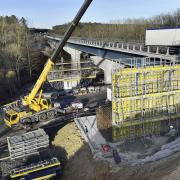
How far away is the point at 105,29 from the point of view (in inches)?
4328

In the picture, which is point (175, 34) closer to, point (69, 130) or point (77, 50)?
point (69, 130)

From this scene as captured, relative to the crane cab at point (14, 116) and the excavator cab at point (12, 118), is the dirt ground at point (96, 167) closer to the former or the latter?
the crane cab at point (14, 116)

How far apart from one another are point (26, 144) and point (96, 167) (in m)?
7.31

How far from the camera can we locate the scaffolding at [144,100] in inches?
1018

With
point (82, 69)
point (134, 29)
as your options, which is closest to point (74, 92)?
point (82, 69)

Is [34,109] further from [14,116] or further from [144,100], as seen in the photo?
[144,100]

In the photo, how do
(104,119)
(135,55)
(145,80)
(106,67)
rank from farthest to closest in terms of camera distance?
1. (106,67)
2. (135,55)
3. (104,119)
4. (145,80)

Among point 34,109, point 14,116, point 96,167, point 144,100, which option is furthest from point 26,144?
point 144,100

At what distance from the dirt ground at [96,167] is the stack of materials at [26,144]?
2698 millimetres

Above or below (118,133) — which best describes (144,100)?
above

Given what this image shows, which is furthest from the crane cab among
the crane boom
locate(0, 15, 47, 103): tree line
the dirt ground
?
locate(0, 15, 47, 103): tree line

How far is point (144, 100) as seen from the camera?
27.0 m

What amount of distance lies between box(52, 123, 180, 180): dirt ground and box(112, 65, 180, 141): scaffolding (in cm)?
393

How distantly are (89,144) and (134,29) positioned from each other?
205ft
